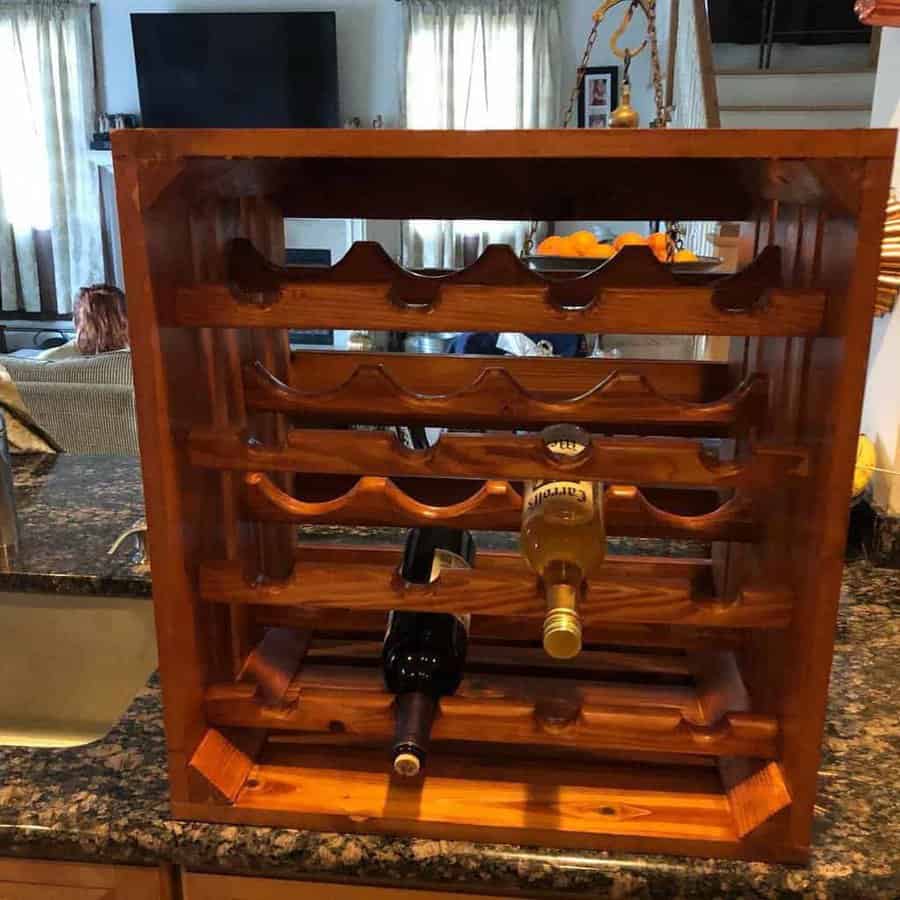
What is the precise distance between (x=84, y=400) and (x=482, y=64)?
12.5 ft

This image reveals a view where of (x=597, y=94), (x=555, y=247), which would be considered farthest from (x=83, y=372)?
(x=597, y=94)

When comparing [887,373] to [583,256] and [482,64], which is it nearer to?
[583,256]

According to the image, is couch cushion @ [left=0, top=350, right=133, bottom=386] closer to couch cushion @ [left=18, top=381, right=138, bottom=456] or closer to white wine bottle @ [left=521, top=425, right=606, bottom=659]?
couch cushion @ [left=18, top=381, right=138, bottom=456]

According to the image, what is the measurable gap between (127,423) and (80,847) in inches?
92.9

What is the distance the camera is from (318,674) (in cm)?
84

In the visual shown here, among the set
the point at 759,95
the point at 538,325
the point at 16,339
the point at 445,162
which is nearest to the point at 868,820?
the point at 538,325

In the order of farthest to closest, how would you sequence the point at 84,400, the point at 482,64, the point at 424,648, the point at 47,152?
the point at 47,152 → the point at 482,64 → the point at 84,400 → the point at 424,648

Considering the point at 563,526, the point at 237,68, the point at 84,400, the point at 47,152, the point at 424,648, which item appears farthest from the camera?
the point at 47,152

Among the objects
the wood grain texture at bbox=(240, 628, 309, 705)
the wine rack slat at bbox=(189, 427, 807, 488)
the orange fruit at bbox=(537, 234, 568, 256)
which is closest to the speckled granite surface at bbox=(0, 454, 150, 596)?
the wood grain texture at bbox=(240, 628, 309, 705)

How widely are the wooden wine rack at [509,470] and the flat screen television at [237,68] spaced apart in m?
5.27

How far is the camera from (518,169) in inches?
27.3

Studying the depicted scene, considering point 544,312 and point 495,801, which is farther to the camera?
point 495,801

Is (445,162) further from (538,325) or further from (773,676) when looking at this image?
(773,676)

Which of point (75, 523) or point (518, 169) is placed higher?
point (518, 169)
